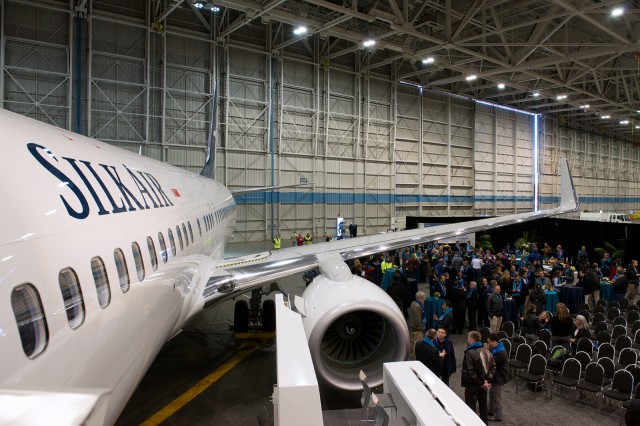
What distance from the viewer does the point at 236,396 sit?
22.7 ft

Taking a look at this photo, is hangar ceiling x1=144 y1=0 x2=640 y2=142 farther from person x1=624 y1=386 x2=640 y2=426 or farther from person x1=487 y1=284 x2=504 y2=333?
person x1=624 y1=386 x2=640 y2=426

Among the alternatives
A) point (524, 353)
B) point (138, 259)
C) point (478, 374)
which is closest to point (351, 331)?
point (478, 374)

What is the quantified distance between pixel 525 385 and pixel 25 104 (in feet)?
69.3

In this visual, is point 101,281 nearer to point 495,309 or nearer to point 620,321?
point 495,309

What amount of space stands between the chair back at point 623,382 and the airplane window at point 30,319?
7919 mm

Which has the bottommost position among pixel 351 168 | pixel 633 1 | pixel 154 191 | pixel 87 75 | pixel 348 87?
pixel 154 191

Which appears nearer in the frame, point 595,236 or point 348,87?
point 595,236

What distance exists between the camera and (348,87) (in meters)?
29.3

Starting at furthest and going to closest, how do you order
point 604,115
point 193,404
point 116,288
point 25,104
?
1. point 604,115
2. point 25,104
3. point 193,404
4. point 116,288

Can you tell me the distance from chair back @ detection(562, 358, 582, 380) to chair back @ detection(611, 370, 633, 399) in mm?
504

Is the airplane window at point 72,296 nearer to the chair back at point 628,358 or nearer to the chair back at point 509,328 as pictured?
the chair back at point 628,358

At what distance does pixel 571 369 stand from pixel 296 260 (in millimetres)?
5006

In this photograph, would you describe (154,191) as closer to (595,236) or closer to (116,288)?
(116,288)

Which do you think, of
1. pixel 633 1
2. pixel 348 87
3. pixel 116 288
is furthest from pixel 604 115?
pixel 116 288
